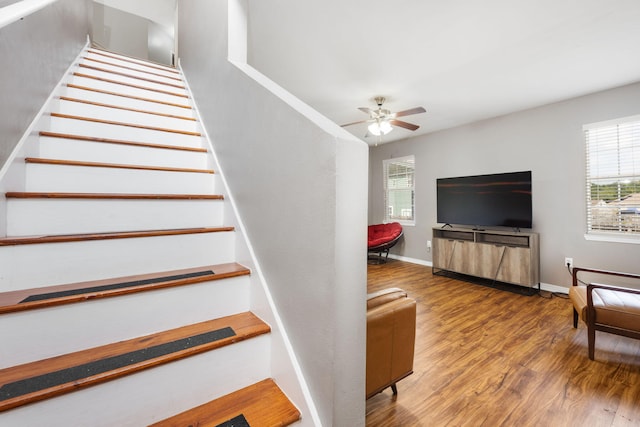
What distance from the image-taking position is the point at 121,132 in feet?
6.34

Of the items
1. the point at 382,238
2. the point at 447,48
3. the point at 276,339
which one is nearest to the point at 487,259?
the point at 382,238

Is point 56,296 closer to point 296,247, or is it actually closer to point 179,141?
point 296,247

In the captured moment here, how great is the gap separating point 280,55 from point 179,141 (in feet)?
4.53

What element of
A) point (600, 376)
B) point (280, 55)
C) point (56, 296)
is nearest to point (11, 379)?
point (56, 296)

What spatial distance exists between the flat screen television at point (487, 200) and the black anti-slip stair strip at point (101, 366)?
4357 mm

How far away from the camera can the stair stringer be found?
951mm

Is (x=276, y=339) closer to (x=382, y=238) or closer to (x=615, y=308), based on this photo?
(x=615, y=308)

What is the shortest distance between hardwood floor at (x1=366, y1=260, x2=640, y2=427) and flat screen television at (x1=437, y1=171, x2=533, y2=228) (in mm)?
1359

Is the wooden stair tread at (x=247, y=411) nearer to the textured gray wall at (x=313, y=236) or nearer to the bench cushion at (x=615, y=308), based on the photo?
the textured gray wall at (x=313, y=236)

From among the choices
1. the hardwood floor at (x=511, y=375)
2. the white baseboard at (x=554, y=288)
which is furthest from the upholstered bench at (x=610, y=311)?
the white baseboard at (x=554, y=288)

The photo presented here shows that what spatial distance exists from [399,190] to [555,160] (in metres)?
2.82

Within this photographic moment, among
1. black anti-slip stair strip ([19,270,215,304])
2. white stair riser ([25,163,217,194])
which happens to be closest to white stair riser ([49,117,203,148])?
white stair riser ([25,163,217,194])

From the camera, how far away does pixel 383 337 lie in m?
1.49

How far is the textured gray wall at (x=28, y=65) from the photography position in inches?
44.9
